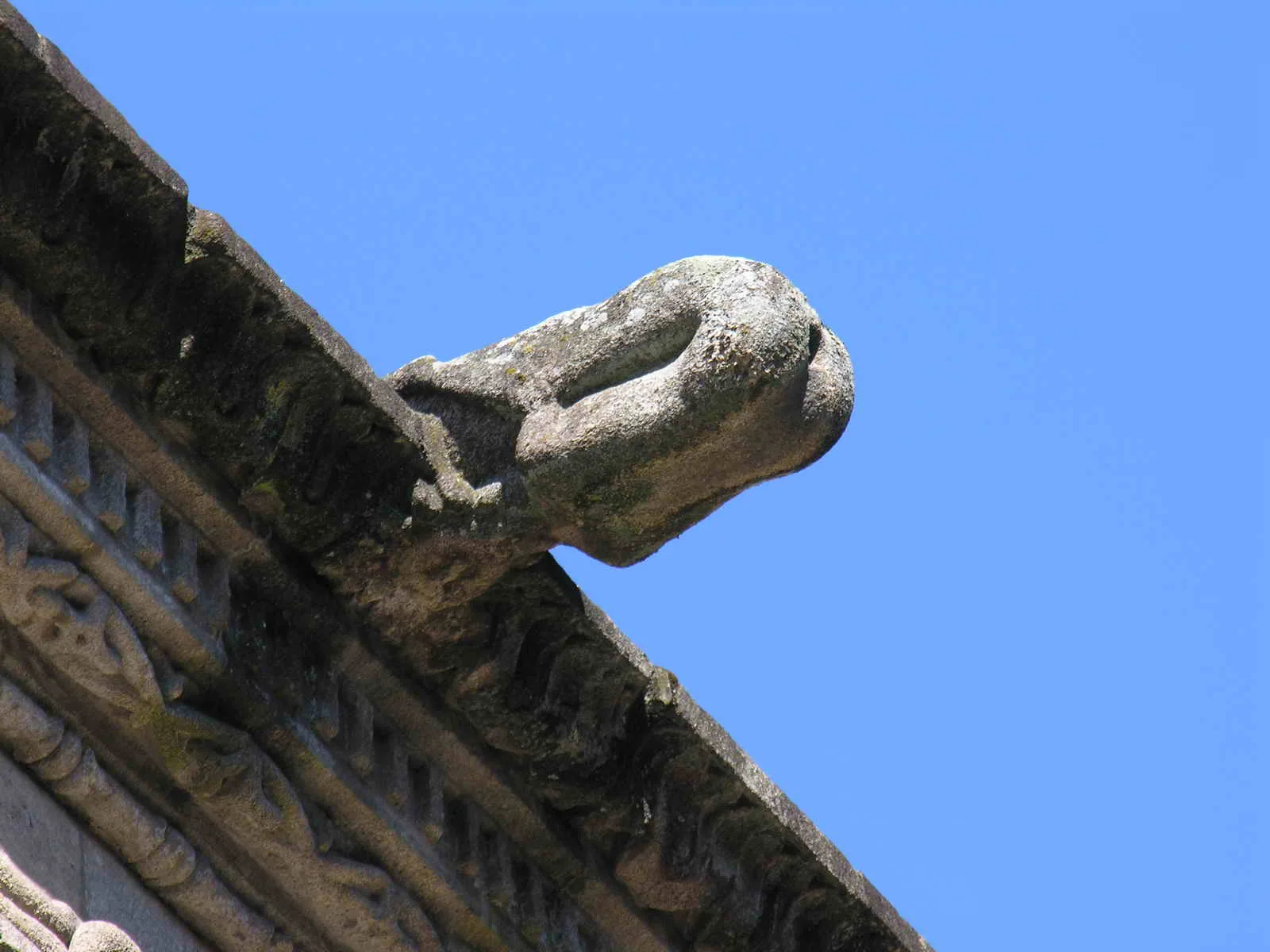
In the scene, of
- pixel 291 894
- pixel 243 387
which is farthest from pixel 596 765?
pixel 243 387

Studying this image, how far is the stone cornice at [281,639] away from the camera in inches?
257

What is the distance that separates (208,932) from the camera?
683cm

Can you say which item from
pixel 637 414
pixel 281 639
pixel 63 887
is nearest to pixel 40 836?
pixel 63 887

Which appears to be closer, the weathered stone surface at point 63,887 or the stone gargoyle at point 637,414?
the weathered stone surface at point 63,887

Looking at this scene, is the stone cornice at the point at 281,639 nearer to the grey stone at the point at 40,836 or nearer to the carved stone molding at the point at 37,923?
the grey stone at the point at 40,836

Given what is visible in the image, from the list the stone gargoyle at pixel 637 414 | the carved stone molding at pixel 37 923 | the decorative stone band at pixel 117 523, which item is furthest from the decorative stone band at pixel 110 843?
the stone gargoyle at pixel 637 414

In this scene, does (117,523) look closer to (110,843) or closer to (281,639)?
(281,639)

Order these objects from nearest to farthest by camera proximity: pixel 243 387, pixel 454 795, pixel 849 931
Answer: pixel 243 387 < pixel 454 795 < pixel 849 931

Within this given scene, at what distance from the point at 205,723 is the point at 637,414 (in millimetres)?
1257

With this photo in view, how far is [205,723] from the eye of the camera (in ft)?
22.2

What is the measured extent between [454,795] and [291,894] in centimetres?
63

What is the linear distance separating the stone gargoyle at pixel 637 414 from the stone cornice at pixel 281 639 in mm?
153

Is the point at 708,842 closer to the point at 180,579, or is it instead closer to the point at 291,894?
the point at 291,894

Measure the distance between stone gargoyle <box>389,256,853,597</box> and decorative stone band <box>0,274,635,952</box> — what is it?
0.60m
